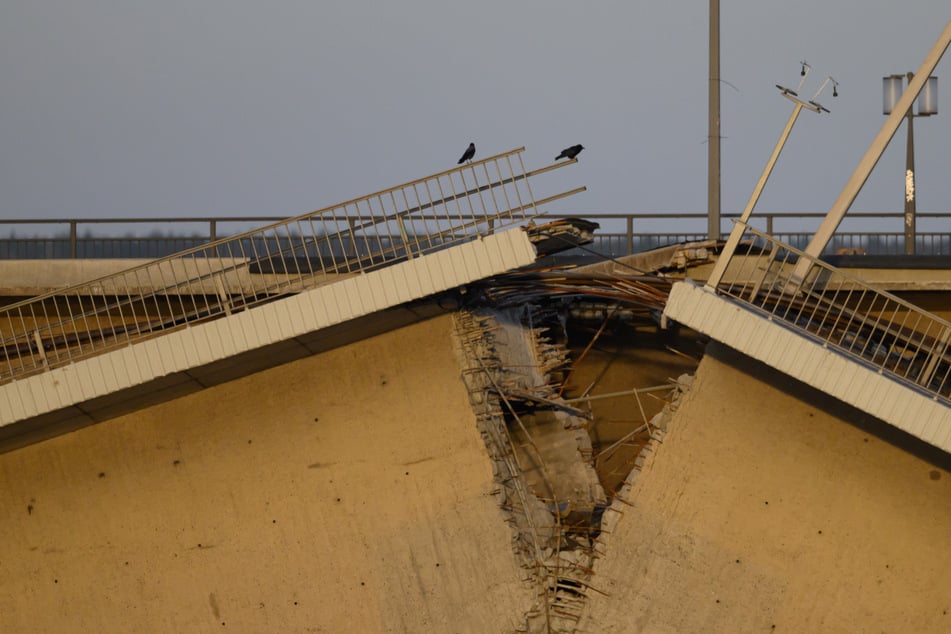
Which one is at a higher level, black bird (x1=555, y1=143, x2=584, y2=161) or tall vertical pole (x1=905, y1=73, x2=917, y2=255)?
black bird (x1=555, y1=143, x2=584, y2=161)

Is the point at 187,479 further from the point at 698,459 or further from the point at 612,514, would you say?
the point at 698,459

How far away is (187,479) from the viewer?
13195 millimetres

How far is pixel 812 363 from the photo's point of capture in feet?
36.8

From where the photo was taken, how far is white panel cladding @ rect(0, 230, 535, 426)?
11852 mm

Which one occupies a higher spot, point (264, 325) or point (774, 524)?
point (264, 325)

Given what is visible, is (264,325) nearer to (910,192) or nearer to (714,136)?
(714,136)

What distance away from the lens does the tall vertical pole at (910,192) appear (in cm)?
1792

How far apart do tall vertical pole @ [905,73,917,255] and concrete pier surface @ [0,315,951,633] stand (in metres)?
6.48

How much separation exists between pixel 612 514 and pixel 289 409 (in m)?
3.43

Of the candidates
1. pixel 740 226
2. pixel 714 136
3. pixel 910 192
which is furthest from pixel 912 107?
pixel 740 226

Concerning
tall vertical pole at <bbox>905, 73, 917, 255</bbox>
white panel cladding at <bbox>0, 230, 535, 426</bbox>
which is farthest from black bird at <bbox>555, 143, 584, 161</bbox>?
tall vertical pole at <bbox>905, 73, 917, 255</bbox>

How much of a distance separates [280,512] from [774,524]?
492 centimetres

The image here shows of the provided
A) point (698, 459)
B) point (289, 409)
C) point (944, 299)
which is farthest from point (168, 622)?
point (944, 299)

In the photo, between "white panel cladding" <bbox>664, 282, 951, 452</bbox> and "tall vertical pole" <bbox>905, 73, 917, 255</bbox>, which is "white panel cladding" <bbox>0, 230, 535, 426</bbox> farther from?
"tall vertical pole" <bbox>905, 73, 917, 255</bbox>
